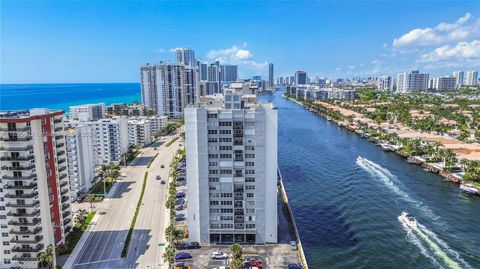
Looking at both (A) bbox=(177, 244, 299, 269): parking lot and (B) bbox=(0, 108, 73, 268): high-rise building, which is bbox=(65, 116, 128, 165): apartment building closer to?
(B) bbox=(0, 108, 73, 268): high-rise building

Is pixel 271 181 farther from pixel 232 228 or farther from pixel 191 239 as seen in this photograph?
pixel 191 239

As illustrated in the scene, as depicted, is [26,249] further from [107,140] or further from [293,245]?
[107,140]

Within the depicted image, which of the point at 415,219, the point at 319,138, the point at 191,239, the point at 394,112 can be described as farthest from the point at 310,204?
the point at 394,112

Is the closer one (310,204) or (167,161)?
(310,204)

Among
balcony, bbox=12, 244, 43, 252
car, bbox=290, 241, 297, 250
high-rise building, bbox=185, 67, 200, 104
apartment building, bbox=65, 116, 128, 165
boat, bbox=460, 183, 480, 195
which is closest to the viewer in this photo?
balcony, bbox=12, 244, 43, 252

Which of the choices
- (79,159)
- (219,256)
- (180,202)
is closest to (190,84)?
(79,159)

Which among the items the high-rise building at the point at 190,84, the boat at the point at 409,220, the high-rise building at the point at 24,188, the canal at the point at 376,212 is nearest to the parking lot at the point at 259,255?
the canal at the point at 376,212

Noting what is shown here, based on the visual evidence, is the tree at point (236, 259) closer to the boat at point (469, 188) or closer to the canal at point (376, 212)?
the canal at point (376, 212)

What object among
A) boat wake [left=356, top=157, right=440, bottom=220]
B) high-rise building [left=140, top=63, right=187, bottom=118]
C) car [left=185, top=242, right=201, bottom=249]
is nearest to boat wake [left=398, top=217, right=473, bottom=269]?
boat wake [left=356, top=157, right=440, bottom=220]
